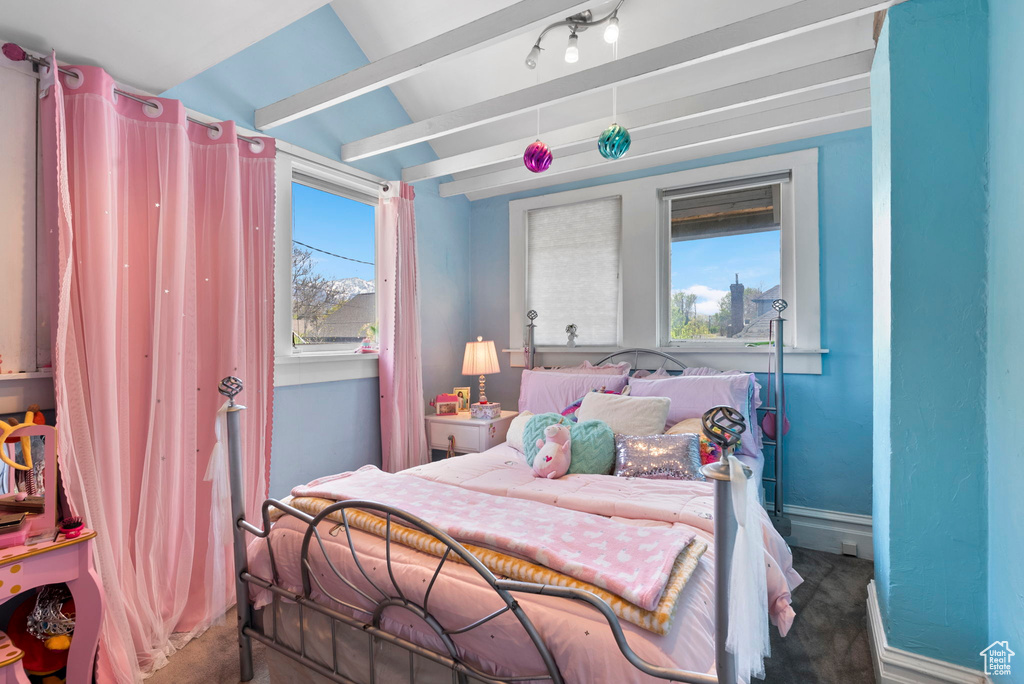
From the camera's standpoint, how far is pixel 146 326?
6.97ft

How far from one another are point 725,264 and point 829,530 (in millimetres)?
1669

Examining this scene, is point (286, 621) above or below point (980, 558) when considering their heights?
below

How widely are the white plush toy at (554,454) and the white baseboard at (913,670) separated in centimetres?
122

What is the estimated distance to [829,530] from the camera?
2918 mm

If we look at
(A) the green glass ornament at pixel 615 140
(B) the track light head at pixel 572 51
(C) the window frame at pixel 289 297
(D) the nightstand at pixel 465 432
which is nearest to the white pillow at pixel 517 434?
(D) the nightstand at pixel 465 432

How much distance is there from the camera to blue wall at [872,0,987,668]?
4.83 feet

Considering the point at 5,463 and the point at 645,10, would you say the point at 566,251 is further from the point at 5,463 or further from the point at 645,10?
the point at 5,463

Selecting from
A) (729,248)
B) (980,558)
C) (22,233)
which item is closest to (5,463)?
(22,233)

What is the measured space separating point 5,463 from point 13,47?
143 centimetres

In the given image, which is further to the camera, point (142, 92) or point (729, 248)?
point (729, 248)

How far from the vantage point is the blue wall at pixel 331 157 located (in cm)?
265

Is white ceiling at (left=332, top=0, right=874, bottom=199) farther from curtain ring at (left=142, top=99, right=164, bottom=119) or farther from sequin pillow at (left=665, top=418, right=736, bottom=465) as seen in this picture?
sequin pillow at (left=665, top=418, right=736, bottom=465)

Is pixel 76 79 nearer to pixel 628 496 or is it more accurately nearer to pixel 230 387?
pixel 230 387

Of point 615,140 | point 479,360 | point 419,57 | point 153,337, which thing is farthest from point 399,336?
point 615,140
